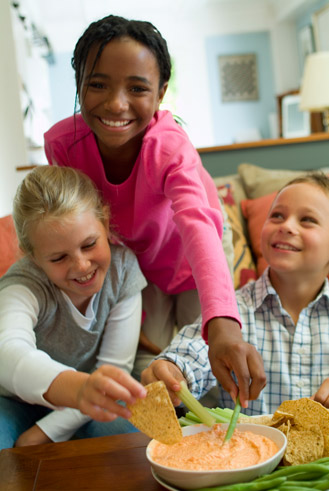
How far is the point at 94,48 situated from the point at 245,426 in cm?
95

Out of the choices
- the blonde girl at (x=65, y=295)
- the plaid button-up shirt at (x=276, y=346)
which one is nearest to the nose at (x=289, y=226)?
the plaid button-up shirt at (x=276, y=346)

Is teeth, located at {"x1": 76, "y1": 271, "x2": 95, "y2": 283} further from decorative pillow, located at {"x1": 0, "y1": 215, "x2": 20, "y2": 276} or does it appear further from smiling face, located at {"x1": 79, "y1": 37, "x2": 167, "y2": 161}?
decorative pillow, located at {"x1": 0, "y1": 215, "x2": 20, "y2": 276}

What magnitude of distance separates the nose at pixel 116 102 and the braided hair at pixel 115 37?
88 mm

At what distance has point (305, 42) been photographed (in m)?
8.48

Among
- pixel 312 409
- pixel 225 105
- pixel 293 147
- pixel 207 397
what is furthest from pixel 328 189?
pixel 225 105

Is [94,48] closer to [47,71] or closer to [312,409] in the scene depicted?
[312,409]

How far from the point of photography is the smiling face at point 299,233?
4.63ft

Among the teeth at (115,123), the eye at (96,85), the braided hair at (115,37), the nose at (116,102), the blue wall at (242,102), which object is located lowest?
the blue wall at (242,102)

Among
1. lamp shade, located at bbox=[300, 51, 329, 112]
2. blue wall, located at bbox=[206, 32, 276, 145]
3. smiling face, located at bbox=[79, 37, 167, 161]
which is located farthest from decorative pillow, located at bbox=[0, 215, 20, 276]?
blue wall, located at bbox=[206, 32, 276, 145]

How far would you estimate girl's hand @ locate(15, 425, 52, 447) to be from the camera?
129 centimetres

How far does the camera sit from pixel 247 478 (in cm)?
75

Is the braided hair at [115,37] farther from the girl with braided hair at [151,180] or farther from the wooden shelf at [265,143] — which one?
the wooden shelf at [265,143]

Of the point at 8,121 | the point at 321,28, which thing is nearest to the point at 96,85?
the point at 8,121

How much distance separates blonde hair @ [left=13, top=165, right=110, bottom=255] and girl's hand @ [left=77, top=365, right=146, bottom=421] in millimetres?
624
